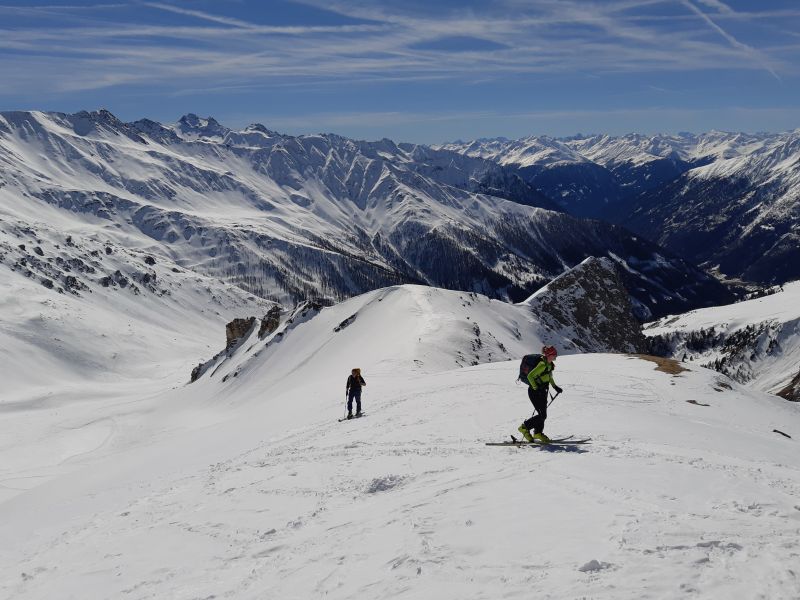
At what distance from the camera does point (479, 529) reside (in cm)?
1220

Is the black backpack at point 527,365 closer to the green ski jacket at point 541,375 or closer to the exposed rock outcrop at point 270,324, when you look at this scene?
the green ski jacket at point 541,375

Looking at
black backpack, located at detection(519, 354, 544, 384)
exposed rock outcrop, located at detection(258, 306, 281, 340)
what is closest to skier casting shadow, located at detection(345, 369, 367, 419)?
black backpack, located at detection(519, 354, 544, 384)

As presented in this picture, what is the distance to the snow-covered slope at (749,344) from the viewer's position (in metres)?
153

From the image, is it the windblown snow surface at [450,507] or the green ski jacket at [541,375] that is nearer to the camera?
the windblown snow surface at [450,507]

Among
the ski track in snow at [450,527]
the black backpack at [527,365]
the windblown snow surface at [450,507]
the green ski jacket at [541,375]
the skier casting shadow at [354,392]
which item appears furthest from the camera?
the skier casting shadow at [354,392]

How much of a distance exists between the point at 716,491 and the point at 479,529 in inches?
242

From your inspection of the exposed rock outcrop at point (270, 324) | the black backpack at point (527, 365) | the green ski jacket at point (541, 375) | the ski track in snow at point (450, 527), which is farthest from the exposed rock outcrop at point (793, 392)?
the green ski jacket at point (541, 375)

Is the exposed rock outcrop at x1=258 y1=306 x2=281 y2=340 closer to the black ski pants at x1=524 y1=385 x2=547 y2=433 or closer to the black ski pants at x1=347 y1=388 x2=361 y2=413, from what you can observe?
the black ski pants at x1=347 y1=388 x2=361 y2=413

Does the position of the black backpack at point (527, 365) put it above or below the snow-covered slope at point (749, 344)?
above

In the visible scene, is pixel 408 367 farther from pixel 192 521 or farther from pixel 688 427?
pixel 192 521

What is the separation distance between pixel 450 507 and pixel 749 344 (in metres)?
182

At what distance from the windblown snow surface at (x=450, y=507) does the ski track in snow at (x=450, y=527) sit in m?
0.06

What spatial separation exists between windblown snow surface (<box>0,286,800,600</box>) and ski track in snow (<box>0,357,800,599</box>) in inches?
2.2

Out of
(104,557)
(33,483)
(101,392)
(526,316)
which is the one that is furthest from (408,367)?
(101,392)
